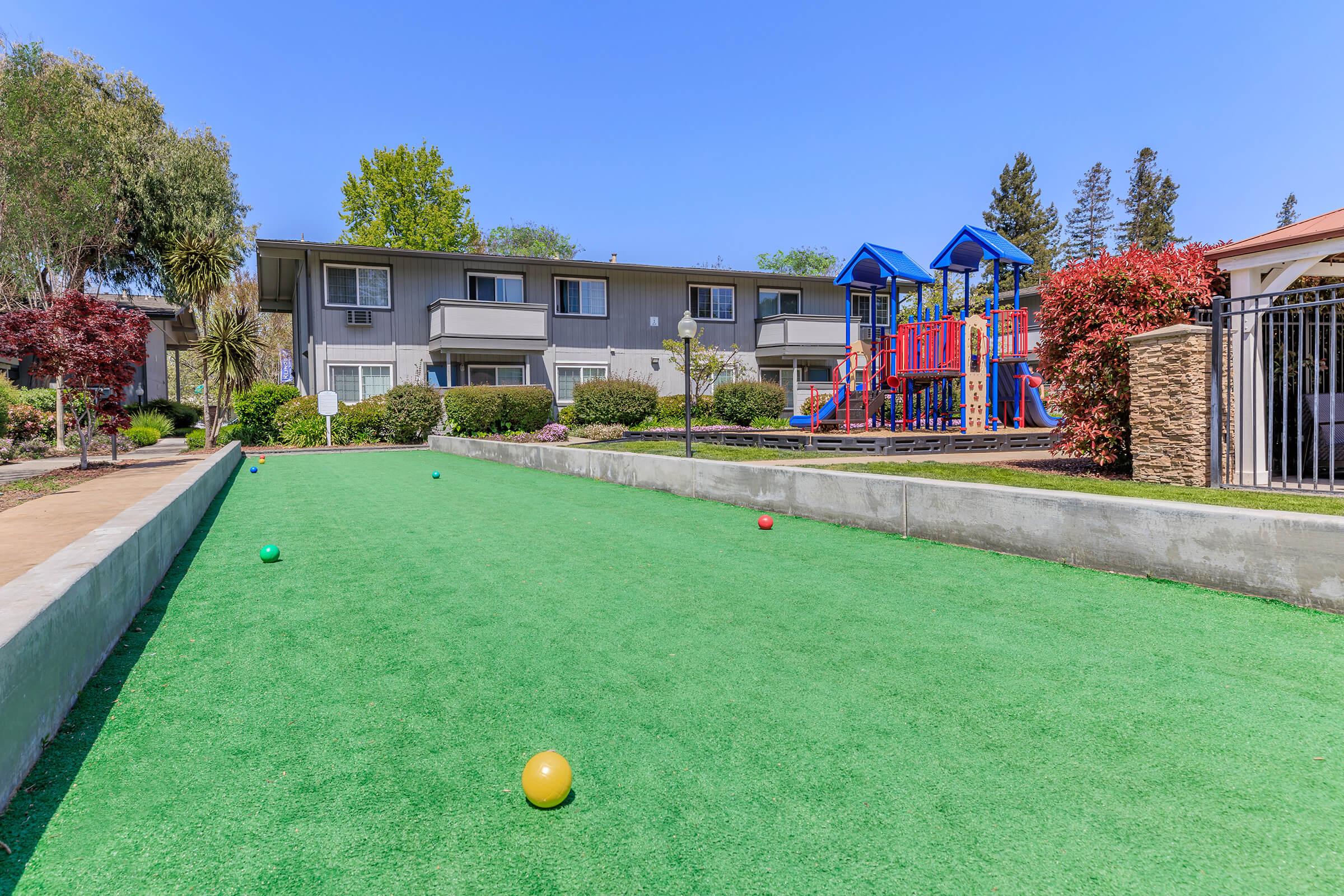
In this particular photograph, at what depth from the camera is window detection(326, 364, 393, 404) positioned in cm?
2439

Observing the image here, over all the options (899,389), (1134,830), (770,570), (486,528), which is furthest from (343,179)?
(1134,830)

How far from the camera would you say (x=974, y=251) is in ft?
61.7

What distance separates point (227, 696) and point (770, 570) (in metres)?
3.59

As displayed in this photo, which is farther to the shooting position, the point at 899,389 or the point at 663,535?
the point at 899,389

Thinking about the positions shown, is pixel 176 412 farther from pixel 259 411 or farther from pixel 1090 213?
pixel 1090 213

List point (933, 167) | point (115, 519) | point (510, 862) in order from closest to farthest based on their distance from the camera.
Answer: point (510, 862) < point (115, 519) < point (933, 167)

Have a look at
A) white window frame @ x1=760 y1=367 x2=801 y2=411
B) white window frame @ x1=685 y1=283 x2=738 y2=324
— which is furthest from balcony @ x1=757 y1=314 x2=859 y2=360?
white window frame @ x1=685 y1=283 x2=738 y2=324

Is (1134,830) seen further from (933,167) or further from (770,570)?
(933,167)

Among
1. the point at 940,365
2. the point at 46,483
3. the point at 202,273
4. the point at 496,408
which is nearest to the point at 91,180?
the point at 202,273

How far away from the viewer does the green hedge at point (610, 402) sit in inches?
945

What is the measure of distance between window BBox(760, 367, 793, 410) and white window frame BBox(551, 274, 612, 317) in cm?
690

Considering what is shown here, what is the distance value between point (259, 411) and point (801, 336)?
19.0m

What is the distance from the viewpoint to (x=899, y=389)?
1916cm

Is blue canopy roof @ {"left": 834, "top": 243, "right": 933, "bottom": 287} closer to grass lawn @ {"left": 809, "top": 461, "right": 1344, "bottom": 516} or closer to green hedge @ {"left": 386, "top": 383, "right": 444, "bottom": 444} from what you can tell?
grass lawn @ {"left": 809, "top": 461, "right": 1344, "bottom": 516}
